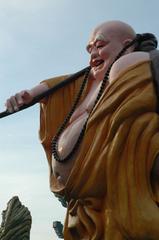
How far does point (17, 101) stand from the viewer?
2.44m

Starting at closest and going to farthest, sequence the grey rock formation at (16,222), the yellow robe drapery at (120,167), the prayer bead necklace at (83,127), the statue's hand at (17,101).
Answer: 1. the yellow robe drapery at (120,167)
2. the prayer bead necklace at (83,127)
3. the statue's hand at (17,101)
4. the grey rock formation at (16,222)

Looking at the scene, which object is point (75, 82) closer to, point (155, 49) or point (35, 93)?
point (35, 93)

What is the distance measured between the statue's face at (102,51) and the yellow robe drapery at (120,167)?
30 cm

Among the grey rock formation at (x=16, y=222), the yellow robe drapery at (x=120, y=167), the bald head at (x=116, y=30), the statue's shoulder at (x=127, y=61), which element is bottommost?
the grey rock formation at (x=16, y=222)

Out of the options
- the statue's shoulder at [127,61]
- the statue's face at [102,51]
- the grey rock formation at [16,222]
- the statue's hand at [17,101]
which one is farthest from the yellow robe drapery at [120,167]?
the grey rock formation at [16,222]

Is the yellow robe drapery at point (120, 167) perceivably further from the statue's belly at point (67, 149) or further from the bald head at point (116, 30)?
the bald head at point (116, 30)

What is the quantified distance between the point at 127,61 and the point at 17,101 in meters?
0.56

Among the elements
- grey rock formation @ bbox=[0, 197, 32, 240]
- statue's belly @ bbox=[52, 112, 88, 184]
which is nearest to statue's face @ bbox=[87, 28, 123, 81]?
statue's belly @ bbox=[52, 112, 88, 184]

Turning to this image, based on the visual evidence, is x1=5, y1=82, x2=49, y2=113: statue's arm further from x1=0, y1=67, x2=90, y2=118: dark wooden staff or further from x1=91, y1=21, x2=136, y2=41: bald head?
x1=91, y1=21, x2=136, y2=41: bald head

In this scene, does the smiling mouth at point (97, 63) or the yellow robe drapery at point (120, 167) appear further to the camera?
the smiling mouth at point (97, 63)

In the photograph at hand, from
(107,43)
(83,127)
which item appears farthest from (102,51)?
(83,127)

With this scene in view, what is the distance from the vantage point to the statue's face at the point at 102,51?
2.46 metres

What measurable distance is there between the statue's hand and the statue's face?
348mm

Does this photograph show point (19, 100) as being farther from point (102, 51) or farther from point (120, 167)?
point (120, 167)
